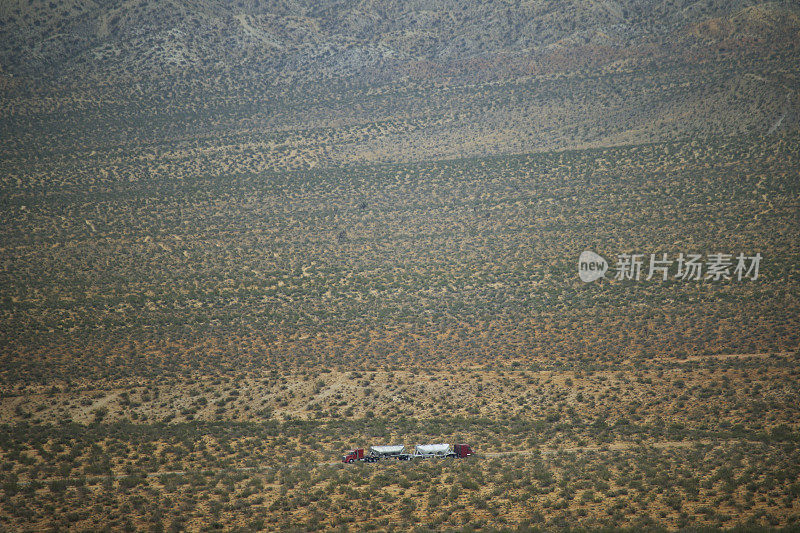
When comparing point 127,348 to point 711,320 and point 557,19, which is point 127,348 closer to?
point 711,320

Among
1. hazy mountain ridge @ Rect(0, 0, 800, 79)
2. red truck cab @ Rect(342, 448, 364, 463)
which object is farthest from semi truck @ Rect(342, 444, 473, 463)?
hazy mountain ridge @ Rect(0, 0, 800, 79)

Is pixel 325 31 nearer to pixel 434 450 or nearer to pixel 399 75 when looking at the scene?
pixel 399 75

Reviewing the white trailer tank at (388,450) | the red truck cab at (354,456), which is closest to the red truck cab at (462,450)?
the white trailer tank at (388,450)

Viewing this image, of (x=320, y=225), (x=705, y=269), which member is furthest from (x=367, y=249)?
(x=705, y=269)

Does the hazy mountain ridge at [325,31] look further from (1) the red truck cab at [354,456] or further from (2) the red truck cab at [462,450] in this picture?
(2) the red truck cab at [462,450]

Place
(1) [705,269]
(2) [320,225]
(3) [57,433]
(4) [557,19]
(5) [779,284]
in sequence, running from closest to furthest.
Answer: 1. (3) [57,433]
2. (5) [779,284]
3. (1) [705,269]
4. (2) [320,225]
5. (4) [557,19]

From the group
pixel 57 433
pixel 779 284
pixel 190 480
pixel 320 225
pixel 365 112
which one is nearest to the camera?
pixel 190 480
